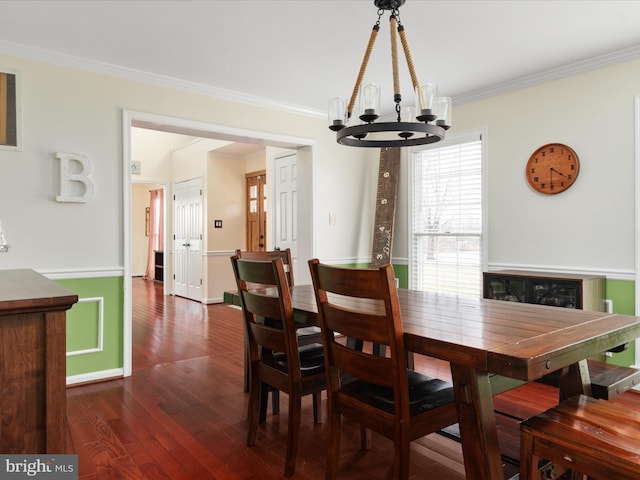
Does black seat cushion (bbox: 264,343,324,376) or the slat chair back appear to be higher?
the slat chair back

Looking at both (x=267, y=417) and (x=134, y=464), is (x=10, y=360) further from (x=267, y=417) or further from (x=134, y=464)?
Result: (x=267, y=417)

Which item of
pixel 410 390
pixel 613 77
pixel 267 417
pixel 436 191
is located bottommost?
pixel 267 417

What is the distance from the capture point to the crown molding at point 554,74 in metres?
3.21

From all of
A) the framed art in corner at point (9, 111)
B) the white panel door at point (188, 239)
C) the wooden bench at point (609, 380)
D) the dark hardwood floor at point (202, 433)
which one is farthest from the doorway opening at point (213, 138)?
the wooden bench at point (609, 380)

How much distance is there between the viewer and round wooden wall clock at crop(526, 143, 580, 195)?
3523 mm

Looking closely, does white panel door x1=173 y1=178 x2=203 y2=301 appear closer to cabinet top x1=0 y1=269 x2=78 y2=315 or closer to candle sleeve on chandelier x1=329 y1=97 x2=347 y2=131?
candle sleeve on chandelier x1=329 y1=97 x2=347 y2=131

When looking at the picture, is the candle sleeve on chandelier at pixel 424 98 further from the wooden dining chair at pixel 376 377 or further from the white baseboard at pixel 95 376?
the white baseboard at pixel 95 376

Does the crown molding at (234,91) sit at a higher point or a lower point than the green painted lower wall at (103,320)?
higher

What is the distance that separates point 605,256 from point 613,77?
136 cm

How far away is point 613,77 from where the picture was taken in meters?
3.29

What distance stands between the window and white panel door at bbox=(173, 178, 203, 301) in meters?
3.80

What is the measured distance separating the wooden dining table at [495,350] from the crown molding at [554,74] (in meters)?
2.33

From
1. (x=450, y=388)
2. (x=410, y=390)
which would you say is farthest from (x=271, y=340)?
(x=450, y=388)

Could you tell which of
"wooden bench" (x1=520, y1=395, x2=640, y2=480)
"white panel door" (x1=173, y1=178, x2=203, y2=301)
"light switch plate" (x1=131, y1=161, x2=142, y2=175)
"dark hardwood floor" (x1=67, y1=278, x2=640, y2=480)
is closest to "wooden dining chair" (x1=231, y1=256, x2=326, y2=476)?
"dark hardwood floor" (x1=67, y1=278, x2=640, y2=480)
